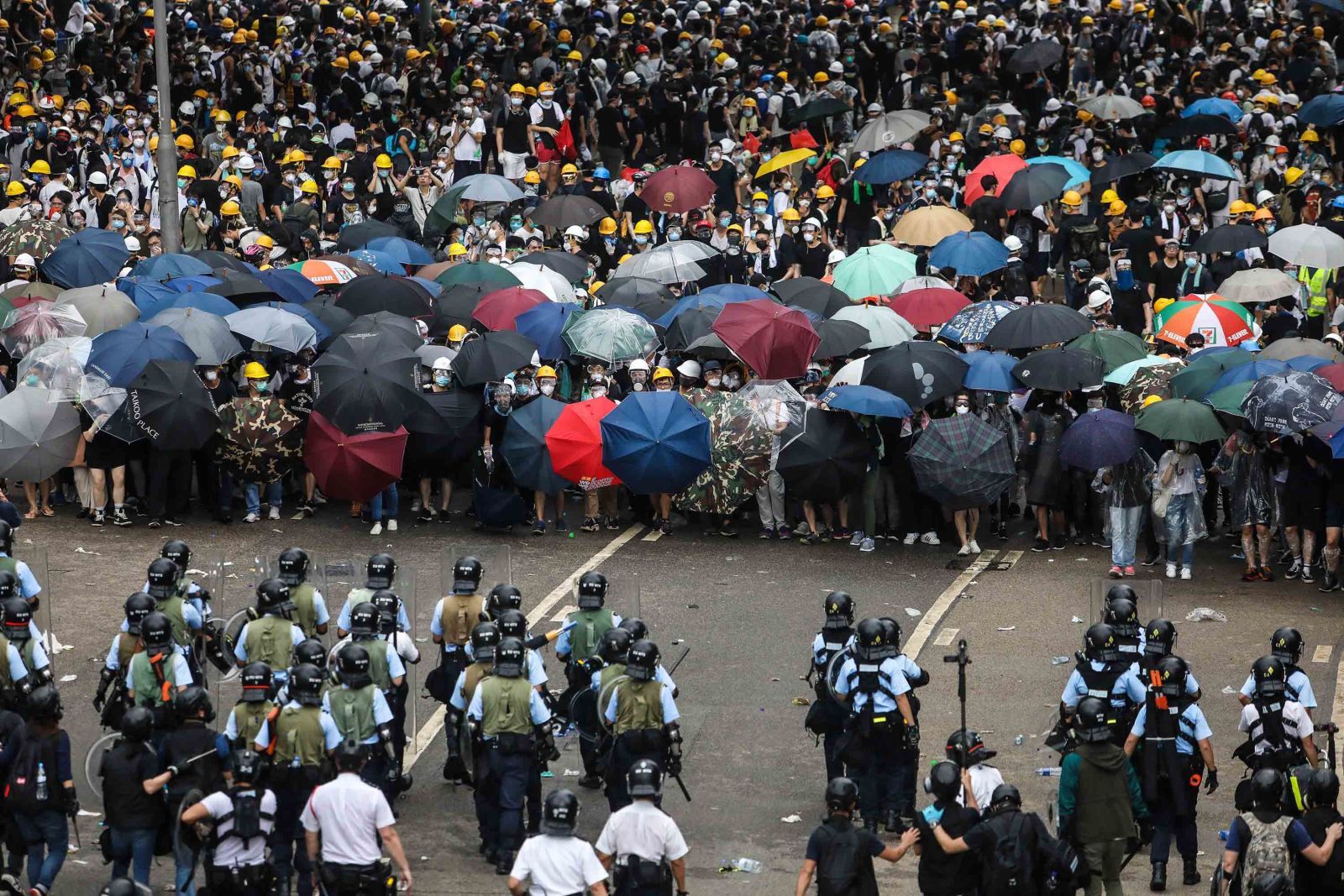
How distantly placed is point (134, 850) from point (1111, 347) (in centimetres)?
1113

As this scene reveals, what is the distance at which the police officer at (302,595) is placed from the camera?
15.5 meters

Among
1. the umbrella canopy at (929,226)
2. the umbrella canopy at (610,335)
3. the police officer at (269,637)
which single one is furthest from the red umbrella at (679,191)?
the police officer at (269,637)

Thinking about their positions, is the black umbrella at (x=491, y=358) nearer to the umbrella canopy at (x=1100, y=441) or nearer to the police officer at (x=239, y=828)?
the umbrella canopy at (x=1100, y=441)

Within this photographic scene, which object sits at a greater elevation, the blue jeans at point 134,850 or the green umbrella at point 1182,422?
the green umbrella at point 1182,422

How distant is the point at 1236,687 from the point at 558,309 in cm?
803

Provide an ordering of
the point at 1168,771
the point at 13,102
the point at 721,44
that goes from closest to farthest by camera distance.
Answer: the point at 1168,771, the point at 13,102, the point at 721,44

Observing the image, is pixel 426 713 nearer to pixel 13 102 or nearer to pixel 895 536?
pixel 895 536

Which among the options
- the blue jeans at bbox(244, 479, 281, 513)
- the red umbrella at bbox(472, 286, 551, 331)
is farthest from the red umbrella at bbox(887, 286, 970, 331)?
the blue jeans at bbox(244, 479, 281, 513)

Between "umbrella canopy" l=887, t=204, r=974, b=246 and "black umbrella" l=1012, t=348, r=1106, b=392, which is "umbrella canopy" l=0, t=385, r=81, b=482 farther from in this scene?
"umbrella canopy" l=887, t=204, r=974, b=246

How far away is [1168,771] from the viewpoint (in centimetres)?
1355

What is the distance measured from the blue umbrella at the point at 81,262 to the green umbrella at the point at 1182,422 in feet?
34.7

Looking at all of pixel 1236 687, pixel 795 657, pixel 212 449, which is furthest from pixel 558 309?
pixel 1236 687

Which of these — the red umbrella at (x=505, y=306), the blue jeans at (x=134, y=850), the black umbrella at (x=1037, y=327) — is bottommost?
the blue jeans at (x=134, y=850)

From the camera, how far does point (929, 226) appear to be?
84.4 ft
